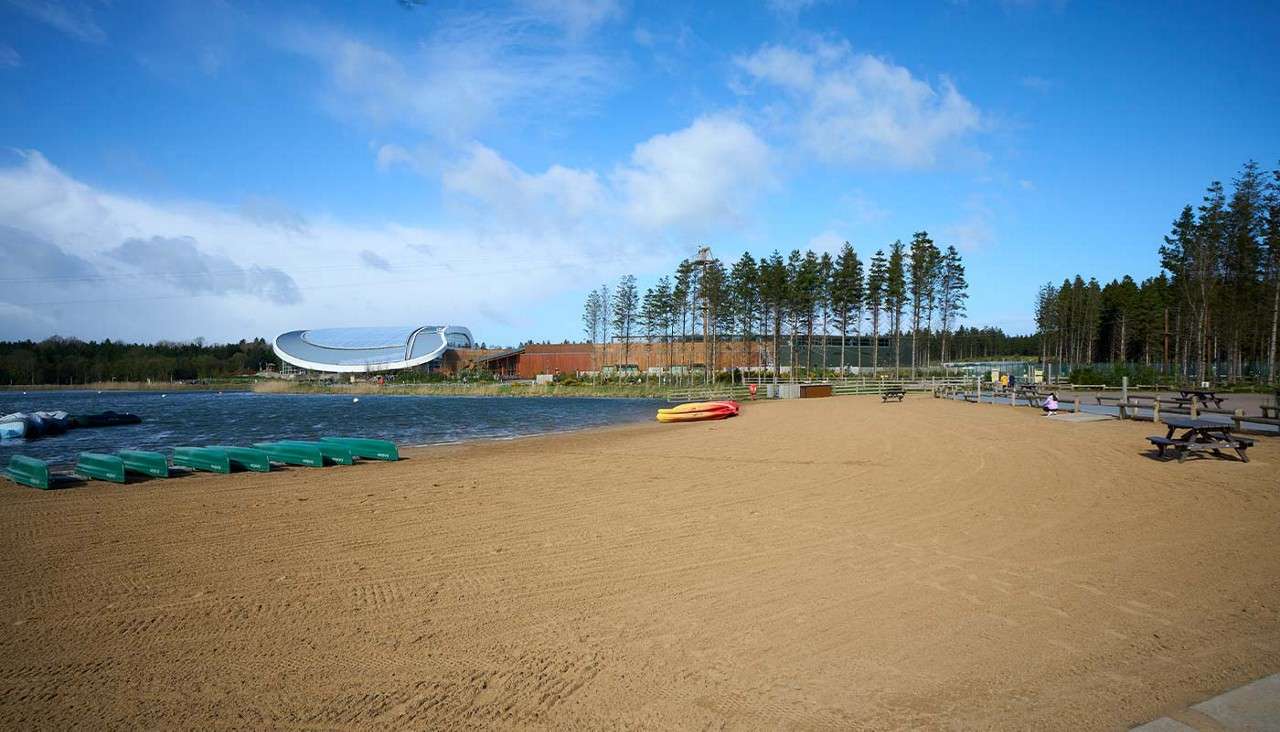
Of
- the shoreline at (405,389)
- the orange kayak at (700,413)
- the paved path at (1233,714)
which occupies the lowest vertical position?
the shoreline at (405,389)

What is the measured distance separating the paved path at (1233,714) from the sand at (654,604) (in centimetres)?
14

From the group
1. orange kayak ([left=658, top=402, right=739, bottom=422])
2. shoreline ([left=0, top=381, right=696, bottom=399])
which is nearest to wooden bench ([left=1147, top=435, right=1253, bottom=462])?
orange kayak ([left=658, top=402, right=739, bottom=422])

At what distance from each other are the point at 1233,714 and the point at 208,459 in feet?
58.5

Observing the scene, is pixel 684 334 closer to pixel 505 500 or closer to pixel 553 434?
pixel 553 434

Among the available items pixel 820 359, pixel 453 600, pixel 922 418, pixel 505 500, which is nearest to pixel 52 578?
pixel 453 600

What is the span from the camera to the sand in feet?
13.1

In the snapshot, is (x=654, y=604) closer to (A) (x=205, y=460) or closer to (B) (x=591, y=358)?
(A) (x=205, y=460)

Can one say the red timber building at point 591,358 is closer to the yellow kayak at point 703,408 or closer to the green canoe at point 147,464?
the yellow kayak at point 703,408

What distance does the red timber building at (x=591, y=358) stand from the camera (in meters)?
82.8

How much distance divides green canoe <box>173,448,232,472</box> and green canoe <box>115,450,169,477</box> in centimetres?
81

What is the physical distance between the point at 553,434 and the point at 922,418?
14.3 m

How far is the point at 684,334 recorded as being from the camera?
2803 inches

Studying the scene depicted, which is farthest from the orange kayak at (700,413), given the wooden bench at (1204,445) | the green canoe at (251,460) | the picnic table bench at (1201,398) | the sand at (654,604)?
the sand at (654,604)

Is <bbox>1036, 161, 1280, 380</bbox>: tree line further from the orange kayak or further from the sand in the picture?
the sand
